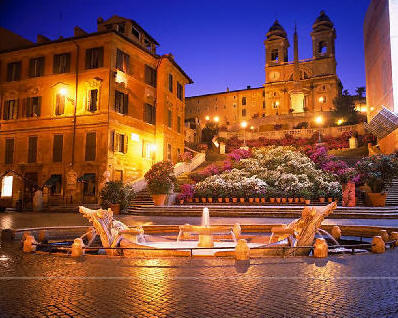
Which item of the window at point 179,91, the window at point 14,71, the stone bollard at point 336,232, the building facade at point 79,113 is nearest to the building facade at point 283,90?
the window at point 179,91

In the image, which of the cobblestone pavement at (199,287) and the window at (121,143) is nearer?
the cobblestone pavement at (199,287)

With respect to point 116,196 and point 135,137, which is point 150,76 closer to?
point 135,137

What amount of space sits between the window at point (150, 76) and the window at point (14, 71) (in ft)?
36.7

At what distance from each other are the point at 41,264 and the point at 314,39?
238 ft

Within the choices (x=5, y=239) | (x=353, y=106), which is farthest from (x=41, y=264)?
(x=353, y=106)

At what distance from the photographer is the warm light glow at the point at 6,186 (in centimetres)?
2888

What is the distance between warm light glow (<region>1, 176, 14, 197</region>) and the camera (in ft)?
94.7

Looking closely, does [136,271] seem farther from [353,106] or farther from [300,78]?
[300,78]

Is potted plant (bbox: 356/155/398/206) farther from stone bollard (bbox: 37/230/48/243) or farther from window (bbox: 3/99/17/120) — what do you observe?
window (bbox: 3/99/17/120)

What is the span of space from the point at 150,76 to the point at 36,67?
9942mm

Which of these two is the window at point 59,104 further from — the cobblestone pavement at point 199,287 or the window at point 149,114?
the cobblestone pavement at point 199,287

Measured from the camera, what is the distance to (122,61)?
93.2 ft

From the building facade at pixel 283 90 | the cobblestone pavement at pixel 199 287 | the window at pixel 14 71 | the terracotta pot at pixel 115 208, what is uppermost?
the building facade at pixel 283 90

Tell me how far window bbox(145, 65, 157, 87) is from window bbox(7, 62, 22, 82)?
11.2 m
